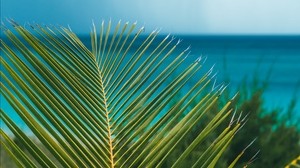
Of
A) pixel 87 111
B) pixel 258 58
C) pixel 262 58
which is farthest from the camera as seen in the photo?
pixel 258 58

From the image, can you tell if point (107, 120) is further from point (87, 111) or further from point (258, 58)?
point (258, 58)

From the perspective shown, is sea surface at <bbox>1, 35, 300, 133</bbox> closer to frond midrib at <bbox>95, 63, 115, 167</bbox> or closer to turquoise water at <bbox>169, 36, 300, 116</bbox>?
turquoise water at <bbox>169, 36, 300, 116</bbox>

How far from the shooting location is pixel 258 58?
1636 centimetres

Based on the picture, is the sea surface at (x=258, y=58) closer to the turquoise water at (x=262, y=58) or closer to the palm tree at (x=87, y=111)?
the turquoise water at (x=262, y=58)

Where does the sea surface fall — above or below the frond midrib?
above

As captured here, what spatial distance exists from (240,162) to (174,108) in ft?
5.81

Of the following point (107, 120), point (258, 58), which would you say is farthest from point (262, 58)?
point (107, 120)

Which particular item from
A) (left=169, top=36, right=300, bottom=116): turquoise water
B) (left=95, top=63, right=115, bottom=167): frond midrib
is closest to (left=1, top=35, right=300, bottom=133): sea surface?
(left=169, top=36, right=300, bottom=116): turquoise water

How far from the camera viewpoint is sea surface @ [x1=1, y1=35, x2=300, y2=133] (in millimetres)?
14141

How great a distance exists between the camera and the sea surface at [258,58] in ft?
46.4

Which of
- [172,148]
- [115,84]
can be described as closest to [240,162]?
[115,84]

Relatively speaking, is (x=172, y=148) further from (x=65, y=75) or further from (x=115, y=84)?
(x=115, y=84)

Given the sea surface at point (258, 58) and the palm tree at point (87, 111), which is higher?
the sea surface at point (258, 58)

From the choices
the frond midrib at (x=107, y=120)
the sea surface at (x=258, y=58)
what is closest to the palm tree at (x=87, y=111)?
the frond midrib at (x=107, y=120)
